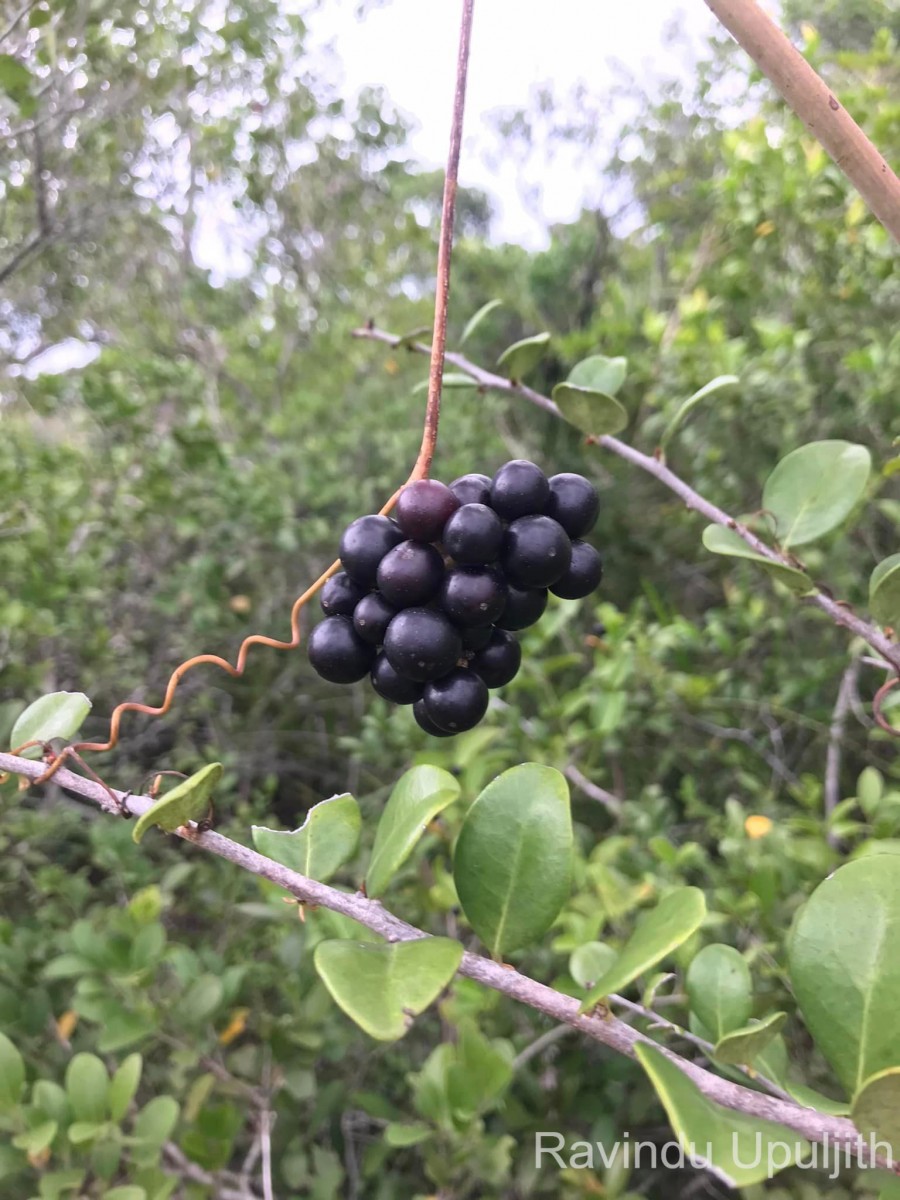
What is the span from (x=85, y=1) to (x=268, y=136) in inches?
79.8

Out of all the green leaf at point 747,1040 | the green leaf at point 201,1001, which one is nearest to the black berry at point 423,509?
the green leaf at point 747,1040

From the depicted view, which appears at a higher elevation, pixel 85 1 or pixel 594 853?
pixel 85 1

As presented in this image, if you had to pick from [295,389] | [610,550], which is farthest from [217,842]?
[295,389]

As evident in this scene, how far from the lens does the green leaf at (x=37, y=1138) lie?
996mm

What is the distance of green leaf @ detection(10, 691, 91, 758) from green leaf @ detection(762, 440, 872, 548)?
0.79m

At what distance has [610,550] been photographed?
3.14m

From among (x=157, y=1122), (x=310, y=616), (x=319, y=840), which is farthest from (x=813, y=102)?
(x=310, y=616)

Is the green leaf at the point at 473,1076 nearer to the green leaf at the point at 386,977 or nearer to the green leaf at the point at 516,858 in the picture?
the green leaf at the point at 516,858

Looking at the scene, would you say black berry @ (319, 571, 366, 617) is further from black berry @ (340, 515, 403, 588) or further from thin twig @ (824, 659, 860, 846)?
thin twig @ (824, 659, 860, 846)

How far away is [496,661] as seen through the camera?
731 mm

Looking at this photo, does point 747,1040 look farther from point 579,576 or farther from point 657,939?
point 579,576

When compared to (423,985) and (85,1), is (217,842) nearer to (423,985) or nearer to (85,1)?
(423,985)

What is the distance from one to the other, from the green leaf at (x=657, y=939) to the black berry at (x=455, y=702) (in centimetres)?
21

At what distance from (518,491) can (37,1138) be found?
107 centimetres
